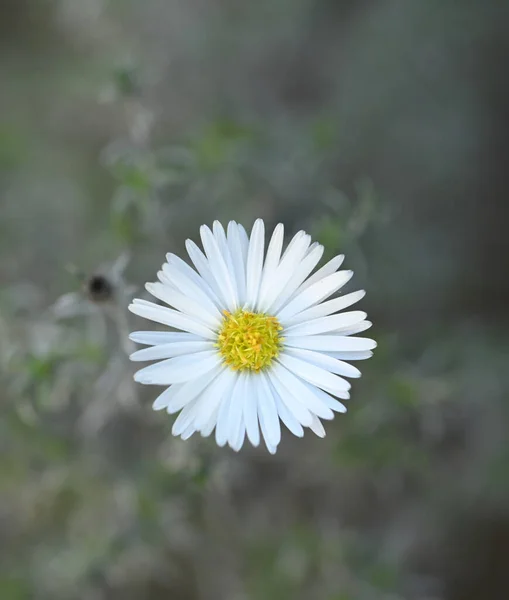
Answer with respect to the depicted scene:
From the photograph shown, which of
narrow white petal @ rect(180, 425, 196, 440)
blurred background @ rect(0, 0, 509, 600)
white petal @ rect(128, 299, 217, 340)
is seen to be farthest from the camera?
blurred background @ rect(0, 0, 509, 600)

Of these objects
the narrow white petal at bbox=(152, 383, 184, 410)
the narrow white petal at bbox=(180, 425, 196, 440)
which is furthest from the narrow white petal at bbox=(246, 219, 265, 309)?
the narrow white petal at bbox=(180, 425, 196, 440)

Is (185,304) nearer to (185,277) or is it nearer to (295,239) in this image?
(185,277)

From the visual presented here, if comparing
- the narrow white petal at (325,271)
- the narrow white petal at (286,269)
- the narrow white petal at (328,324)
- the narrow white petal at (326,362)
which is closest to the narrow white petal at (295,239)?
the narrow white petal at (286,269)

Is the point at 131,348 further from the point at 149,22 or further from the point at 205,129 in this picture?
the point at 149,22

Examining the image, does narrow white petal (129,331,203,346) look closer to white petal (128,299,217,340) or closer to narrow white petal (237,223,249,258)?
white petal (128,299,217,340)

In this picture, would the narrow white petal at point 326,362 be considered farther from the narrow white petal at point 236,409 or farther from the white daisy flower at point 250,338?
the narrow white petal at point 236,409

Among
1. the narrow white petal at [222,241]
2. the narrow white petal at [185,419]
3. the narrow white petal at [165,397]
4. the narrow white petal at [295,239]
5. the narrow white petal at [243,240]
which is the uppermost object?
the narrow white petal at [243,240]

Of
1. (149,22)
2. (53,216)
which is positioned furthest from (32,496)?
(149,22)
